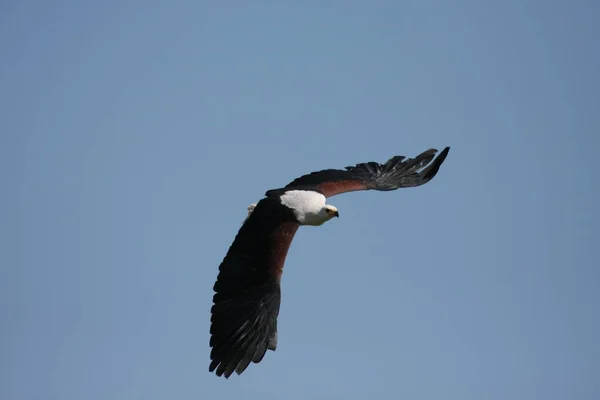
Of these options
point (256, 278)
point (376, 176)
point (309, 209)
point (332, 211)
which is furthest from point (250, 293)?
point (376, 176)

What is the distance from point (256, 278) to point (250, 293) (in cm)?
25

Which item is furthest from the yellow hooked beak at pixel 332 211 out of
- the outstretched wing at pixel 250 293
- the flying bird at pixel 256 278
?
the outstretched wing at pixel 250 293

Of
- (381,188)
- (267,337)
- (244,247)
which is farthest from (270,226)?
(381,188)

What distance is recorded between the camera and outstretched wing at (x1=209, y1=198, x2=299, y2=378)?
46.8ft

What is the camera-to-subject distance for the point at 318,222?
15.5 metres

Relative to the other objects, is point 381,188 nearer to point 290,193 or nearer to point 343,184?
point 343,184

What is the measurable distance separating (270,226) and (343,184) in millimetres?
2404

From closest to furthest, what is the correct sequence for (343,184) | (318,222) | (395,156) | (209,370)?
(209,370) → (318,222) → (343,184) → (395,156)

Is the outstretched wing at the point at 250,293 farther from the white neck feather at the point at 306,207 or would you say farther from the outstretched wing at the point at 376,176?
the outstretched wing at the point at 376,176

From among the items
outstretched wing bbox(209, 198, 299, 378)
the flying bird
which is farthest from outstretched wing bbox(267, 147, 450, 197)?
outstretched wing bbox(209, 198, 299, 378)

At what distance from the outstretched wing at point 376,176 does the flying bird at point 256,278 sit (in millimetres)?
809

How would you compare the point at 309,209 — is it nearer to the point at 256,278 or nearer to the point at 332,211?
the point at 332,211

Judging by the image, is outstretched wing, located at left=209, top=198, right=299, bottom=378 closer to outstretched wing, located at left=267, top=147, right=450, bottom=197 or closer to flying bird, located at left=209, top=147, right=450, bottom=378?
flying bird, located at left=209, top=147, right=450, bottom=378

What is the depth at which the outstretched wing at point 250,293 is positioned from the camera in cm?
1425
